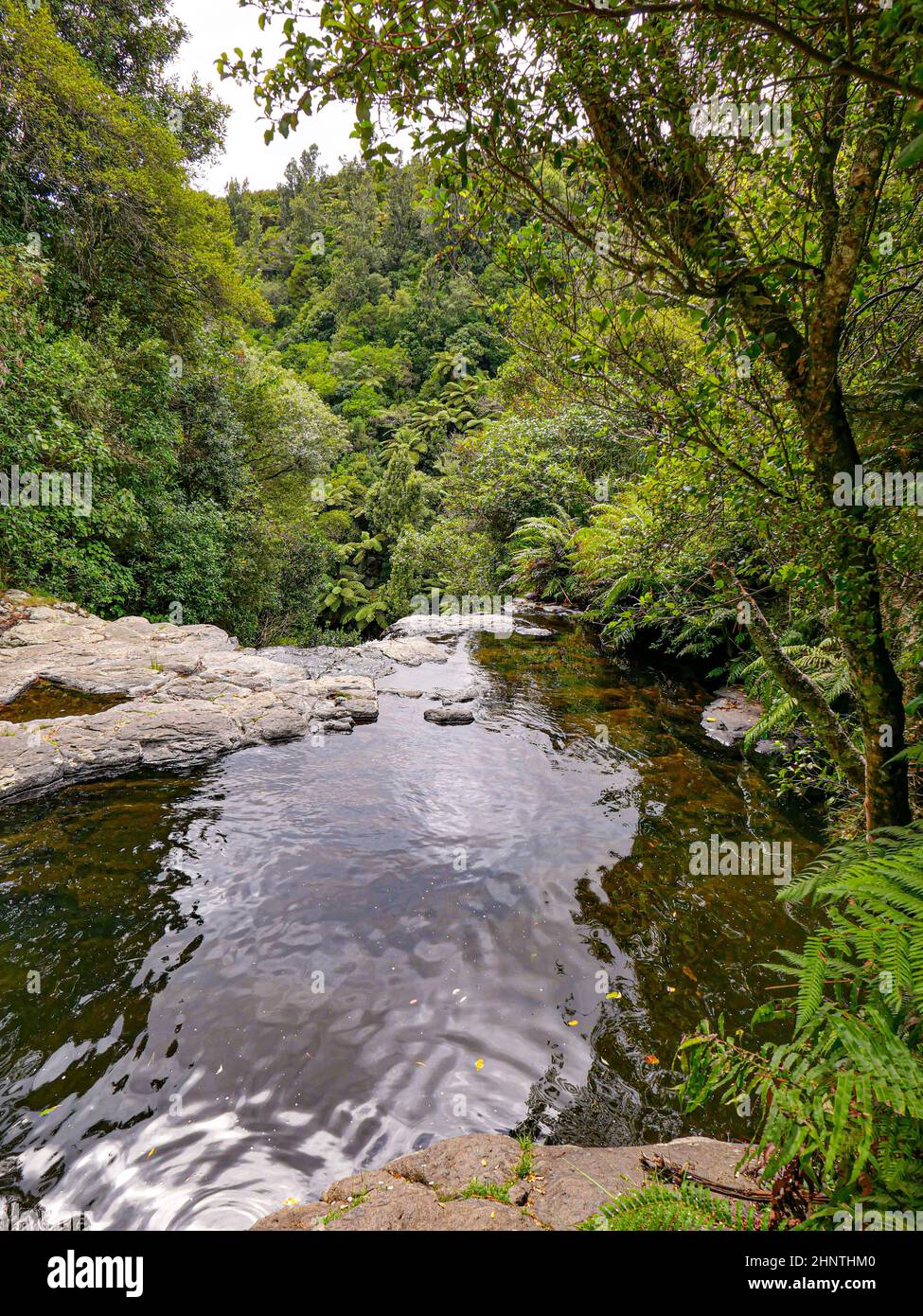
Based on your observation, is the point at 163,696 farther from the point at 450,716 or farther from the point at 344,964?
the point at 344,964

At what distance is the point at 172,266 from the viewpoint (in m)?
12.6

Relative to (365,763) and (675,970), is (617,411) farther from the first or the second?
(365,763)

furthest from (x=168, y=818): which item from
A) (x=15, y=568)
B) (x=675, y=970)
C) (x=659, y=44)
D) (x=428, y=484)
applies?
(x=428, y=484)

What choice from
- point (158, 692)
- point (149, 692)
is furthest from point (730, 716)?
point (149, 692)

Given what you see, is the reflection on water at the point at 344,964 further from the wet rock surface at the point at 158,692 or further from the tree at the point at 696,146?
the tree at the point at 696,146

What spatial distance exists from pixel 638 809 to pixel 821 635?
3.40m

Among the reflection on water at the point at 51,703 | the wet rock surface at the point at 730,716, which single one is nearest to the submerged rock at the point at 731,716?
the wet rock surface at the point at 730,716

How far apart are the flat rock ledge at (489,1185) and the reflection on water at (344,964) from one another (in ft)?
0.80

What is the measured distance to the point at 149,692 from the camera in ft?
25.3

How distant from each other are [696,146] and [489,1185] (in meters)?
4.26

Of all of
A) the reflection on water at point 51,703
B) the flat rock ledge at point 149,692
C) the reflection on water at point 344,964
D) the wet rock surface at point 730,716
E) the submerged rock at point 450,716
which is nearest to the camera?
the reflection on water at point 344,964

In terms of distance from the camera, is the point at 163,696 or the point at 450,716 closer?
the point at 163,696

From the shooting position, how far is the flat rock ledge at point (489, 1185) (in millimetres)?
2059

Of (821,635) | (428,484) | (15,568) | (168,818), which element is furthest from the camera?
(428,484)
